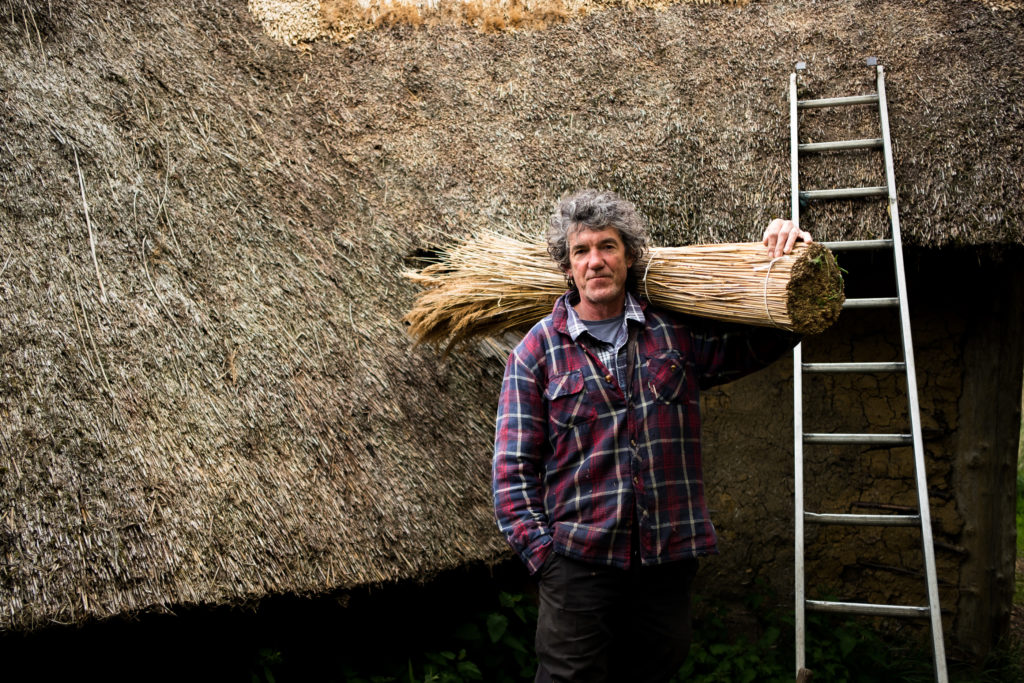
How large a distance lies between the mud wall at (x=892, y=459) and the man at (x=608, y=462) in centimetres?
167

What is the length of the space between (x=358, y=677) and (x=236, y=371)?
127 centimetres

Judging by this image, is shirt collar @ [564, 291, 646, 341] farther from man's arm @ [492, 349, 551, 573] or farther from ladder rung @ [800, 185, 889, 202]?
ladder rung @ [800, 185, 889, 202]

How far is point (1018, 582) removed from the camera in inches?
209

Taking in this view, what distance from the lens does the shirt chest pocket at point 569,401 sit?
228 centimetres

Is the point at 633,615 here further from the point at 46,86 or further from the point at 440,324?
the point at 46,86

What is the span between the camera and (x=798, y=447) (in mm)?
3158

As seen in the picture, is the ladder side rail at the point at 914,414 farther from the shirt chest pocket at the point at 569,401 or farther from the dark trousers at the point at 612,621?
the shirt chest pocket at the point at 569,401

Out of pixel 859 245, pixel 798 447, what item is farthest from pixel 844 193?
pixel 798 447

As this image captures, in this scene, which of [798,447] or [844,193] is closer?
[798,447]

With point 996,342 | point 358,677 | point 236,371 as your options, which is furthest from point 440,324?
point 996,342

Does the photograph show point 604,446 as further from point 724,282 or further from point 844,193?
point 844,193

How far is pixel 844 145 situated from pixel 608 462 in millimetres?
2246

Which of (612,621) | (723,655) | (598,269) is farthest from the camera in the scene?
(723,655)

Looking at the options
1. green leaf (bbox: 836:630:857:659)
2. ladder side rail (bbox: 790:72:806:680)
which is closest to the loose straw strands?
ladder side rail (bbox: 790:72:806:680)
